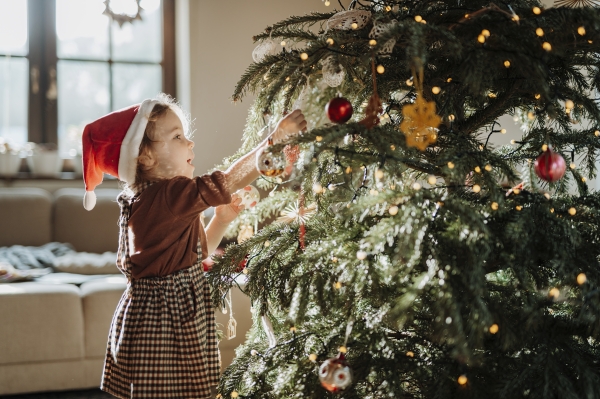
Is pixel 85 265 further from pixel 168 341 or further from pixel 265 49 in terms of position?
pixel 265 49

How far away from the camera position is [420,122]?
0.92 m

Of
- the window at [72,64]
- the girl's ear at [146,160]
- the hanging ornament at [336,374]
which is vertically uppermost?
the window at [72,64]

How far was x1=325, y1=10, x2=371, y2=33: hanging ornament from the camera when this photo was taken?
1.07m

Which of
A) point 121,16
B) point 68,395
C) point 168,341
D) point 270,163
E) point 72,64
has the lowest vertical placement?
point 68,395

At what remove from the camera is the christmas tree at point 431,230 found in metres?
0.87

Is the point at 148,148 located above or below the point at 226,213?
above

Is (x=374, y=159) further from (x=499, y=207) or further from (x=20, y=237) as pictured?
(x=20, y=237)

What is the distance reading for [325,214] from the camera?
1.20 metres

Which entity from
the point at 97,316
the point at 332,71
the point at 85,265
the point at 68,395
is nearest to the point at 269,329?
the point at 332,71

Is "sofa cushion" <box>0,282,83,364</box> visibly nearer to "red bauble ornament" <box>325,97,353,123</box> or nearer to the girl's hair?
the girl's hair

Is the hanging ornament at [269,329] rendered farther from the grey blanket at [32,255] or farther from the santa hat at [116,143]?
the grey blanket at [32,255]

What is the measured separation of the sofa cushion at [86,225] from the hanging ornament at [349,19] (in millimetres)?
2117

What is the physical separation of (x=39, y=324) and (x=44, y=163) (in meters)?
1.37

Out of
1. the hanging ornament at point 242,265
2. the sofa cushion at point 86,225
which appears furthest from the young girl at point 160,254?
the sofa cushion at point 86,225
